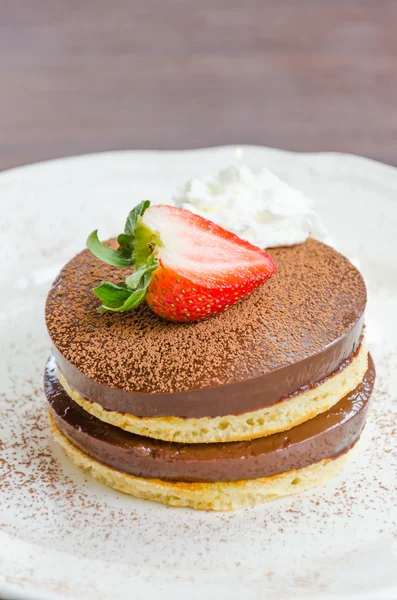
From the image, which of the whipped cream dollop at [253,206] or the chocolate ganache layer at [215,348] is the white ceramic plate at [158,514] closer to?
the chocolate ganache layer at [215,348]

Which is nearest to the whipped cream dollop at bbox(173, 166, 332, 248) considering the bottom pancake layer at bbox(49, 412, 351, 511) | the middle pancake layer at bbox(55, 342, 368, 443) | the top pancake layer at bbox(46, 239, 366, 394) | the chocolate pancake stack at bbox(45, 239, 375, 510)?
the top pancake layer at bbox(46, 239, 366, 394)

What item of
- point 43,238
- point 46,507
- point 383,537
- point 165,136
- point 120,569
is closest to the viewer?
point 120,569

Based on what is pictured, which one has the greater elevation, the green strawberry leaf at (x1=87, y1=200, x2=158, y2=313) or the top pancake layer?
the green strawberry leaf at (x1=87, y1=200, x2=158, y2=313)

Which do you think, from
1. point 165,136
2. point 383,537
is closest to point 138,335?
point 383,537

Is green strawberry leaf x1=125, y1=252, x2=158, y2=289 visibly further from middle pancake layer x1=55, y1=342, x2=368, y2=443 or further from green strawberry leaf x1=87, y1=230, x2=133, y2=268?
middle pancake layer x1=55, y1=342, x2=368, y2=443

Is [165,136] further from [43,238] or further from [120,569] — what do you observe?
[120,569]
